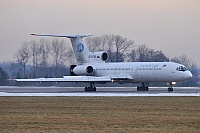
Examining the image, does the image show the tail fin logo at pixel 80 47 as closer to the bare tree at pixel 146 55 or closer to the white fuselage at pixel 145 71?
the white fuselage at pixel 145 71

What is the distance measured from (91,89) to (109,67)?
13.0 feet

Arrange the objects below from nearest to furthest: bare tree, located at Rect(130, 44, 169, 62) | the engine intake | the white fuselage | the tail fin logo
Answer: the white fuselage < the engine intake < the tail fin logo < bare tree, located at Rect(130, 44, 169, 62)

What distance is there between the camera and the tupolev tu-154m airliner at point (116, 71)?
197ft

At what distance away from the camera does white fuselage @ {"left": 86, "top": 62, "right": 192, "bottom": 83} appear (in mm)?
59812

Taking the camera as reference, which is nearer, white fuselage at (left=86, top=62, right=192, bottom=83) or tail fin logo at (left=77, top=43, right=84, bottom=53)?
A: white fuselage at (left=86, top=62, right=192, bottom=83)

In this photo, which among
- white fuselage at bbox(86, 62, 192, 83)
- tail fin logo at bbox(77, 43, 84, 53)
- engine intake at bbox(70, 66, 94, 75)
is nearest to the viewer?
white fuselage at bbox(86, 62, 192, 83)

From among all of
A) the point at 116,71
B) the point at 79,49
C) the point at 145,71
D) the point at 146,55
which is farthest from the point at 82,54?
the point at 146,55

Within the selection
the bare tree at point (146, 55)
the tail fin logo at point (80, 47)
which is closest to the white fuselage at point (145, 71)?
the tail fin logo at point (80, 47)

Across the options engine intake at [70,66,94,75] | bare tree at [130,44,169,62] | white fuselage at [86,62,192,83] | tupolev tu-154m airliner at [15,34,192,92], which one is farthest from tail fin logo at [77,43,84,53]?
bare tree at [130,44,169,62]

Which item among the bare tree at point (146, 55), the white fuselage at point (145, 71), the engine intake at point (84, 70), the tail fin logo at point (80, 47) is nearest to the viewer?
the white fuselage at point (145, 71)

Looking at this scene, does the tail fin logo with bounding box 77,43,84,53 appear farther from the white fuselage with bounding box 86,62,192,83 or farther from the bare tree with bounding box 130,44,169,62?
the bare tree with bounding box 130,44,169,62

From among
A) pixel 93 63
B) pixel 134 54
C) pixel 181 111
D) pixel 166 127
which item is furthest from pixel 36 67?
pixel 166 127

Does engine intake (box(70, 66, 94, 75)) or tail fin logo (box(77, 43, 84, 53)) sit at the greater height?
tail fin logo (box(77, 43, 84, 53))

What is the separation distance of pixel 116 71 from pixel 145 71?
3698 millimetres
